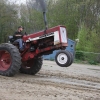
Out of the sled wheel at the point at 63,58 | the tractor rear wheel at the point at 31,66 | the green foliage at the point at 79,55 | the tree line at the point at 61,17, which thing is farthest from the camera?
the tree line at the point at 61,17

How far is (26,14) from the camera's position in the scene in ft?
161

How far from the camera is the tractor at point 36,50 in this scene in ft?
31.4

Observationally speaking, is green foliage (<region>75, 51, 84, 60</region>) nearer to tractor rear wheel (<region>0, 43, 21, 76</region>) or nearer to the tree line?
the tree line

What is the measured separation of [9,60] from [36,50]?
1105 mm

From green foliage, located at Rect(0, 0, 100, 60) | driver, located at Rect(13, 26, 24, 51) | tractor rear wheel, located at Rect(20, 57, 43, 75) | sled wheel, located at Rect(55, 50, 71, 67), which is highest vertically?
green foliage, located at Rect(0, 0, 100, 60)

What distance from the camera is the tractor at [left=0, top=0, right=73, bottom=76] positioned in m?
9.58

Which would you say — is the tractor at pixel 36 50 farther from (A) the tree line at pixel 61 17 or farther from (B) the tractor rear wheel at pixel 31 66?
(A) the tree line at pixel 61 17

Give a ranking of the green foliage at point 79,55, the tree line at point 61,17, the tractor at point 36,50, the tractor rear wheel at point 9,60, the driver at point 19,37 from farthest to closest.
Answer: the tree line at point 61,17
the green foliage at point 79,55
the driver at point 19,37
the tractor rear wheel at point 9,60
the tractor at point 36,50

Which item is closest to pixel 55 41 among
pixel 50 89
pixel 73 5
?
pixel 50 89

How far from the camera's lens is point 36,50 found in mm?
10328

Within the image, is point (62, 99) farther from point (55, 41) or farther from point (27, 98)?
point (55, 41)

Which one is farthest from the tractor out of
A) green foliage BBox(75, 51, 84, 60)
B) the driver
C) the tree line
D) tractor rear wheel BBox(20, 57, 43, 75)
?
the tree line

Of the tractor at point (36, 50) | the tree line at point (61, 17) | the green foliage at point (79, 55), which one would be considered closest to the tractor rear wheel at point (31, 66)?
the tractor at point (36, 50)

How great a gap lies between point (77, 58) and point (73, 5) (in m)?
16.0
